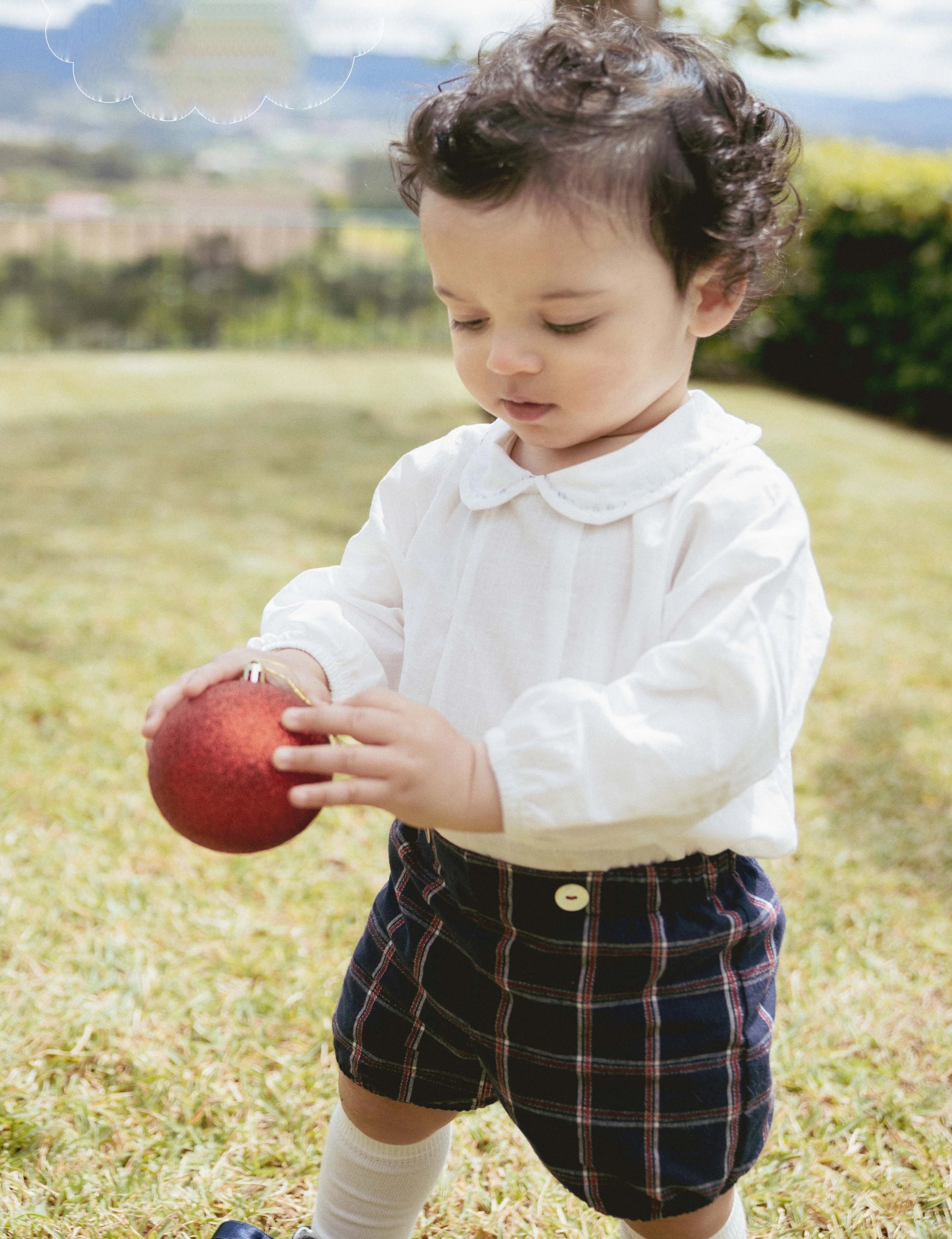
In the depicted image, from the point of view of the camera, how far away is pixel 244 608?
4.48 metres

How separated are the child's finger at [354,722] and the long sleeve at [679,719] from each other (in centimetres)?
11

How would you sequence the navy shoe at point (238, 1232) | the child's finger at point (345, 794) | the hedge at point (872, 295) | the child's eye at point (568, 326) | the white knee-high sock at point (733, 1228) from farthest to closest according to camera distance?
the hedge at point (872, 295)
the navy shoe at point (238, 1232)
the white knee-high sock at point (733, 1228)
the child's eye at point (568, 326)
the child's finger at point (345, 794)

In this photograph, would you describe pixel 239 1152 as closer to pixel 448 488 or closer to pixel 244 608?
pixel 448 488

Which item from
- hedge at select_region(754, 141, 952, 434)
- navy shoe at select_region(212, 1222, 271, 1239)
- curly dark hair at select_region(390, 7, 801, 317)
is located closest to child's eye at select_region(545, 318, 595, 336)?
curly dark hair at select_region(390, 7, 801, 317)

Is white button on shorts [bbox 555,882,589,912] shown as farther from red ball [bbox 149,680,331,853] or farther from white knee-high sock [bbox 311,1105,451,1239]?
white knee-high sock [bbox 311,1105,451,1239]

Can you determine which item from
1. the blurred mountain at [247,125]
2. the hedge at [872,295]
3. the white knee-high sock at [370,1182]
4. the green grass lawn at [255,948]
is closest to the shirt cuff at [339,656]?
the white knee-high sock at [370,1182]

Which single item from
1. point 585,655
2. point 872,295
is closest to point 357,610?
point 585,655

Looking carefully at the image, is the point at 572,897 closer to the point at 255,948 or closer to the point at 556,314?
the point at 556,314

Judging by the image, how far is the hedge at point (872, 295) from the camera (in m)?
9.74

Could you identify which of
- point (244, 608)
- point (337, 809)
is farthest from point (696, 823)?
point (244, 608)

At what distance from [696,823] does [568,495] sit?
409 mm

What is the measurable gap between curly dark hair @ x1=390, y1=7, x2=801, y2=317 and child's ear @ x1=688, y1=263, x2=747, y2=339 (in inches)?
0.4

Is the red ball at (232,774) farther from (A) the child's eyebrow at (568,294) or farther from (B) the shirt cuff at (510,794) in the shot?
(A) the child's eyebrow at (568,294)

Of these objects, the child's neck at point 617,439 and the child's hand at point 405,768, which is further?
the child's neck at point 617,439
